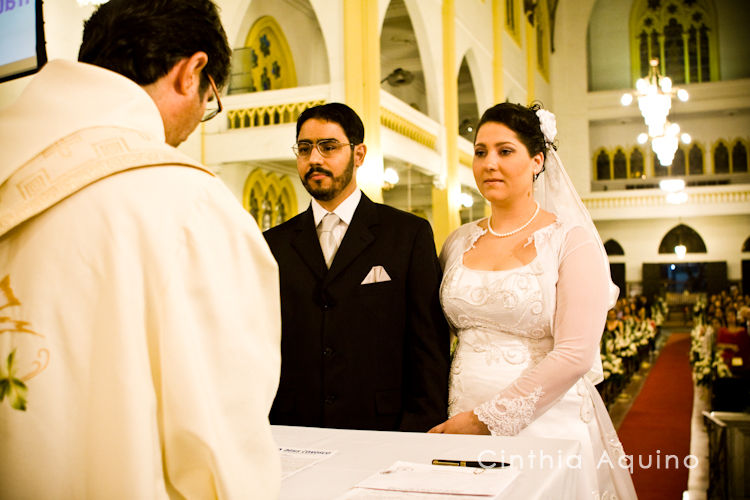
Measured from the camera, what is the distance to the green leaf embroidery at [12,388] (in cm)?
95

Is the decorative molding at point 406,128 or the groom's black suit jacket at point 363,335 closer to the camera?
the groom's black suit jacket at point 363,335

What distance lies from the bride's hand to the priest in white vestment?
55.2 inches

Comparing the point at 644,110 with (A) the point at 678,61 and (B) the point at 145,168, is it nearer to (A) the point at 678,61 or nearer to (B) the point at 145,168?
(A) the point at 678,61

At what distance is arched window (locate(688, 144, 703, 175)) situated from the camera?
24.3 m

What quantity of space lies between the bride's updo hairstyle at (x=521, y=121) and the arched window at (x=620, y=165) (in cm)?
2388

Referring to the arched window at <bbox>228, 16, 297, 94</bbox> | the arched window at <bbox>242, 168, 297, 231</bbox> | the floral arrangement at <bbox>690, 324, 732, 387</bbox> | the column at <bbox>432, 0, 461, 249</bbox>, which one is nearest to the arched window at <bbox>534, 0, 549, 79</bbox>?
the column at <bbox>432, 0, 461, 249</bbox>

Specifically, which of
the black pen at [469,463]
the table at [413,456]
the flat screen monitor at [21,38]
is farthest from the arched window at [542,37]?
the black pen at [469,463]

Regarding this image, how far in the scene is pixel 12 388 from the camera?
37.6 inches

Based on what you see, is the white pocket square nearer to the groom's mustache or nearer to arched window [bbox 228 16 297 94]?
the groom's mustache

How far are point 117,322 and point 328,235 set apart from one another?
1778mm

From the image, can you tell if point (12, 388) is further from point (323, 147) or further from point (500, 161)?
point (500, 161)

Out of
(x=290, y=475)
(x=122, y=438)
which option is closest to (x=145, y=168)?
(x=122, y=438)

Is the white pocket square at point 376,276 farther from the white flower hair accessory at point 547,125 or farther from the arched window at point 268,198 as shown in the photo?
the arched window at point 268,198

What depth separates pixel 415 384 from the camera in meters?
2.54
